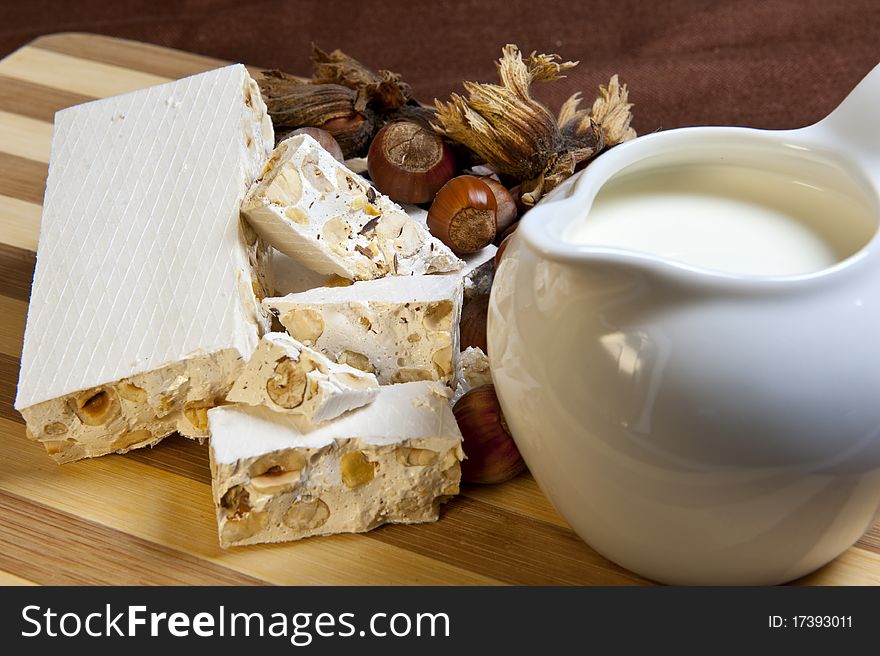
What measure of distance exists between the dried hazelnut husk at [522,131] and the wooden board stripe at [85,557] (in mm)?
597

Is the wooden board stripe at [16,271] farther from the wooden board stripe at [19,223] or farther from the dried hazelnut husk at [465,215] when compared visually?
the dried hazelnut husk at [465,215]

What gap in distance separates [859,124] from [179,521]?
2.41ft

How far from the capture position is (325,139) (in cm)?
139

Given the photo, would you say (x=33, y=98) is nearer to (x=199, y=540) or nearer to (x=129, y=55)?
(x=129, y=55)

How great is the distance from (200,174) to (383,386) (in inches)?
12.5

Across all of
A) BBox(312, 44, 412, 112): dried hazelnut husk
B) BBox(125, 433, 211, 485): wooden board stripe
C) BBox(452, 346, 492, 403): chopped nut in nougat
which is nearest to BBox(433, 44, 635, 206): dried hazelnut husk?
BBox(312, 44, 412, 112): dried hazelnut husk

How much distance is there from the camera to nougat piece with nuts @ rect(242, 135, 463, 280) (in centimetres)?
115

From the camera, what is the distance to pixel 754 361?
0.78 metres

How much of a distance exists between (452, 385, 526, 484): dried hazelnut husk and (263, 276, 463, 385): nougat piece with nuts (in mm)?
63

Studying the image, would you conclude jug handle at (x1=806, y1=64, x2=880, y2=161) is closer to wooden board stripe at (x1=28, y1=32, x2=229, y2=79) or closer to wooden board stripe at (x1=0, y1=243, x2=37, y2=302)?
wooden board stripe at (x1=0, y1=243, x2=37, y2=302)

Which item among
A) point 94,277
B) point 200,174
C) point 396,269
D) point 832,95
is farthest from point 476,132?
point 832,95

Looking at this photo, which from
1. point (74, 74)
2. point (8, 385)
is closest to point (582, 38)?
point (74, 74)

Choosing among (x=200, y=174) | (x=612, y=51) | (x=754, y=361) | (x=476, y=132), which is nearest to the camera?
(x=754, y=361)

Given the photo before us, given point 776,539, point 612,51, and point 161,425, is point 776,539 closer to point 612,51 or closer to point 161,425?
point 161,425
